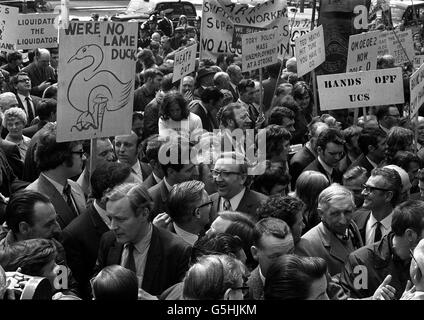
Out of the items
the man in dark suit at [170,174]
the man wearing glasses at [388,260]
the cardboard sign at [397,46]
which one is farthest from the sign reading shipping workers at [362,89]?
the cardboard sign at [397,46]

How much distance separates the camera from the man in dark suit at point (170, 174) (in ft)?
24.2

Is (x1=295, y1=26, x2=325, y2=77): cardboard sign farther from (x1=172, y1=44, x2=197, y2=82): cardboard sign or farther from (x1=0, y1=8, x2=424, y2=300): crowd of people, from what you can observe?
(x1=0, y1=8, x2=424, y2=300): crowd of people

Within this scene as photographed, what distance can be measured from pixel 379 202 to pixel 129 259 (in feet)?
7.47

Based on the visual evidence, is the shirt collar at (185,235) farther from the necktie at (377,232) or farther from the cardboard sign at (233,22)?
the cardboard sign at (233,22)

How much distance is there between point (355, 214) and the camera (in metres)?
7.47

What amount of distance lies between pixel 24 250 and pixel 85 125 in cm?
255

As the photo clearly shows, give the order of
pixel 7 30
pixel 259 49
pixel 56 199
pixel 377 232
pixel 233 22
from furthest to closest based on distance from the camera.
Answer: pixel 7 30 < pixel 233 22 < pixel 259 49 < pixel 377 232 < pixel 56 199

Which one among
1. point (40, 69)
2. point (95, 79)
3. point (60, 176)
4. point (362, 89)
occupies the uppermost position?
point (95, 79)

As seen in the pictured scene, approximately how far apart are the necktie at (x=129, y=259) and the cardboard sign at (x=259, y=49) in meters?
6.99

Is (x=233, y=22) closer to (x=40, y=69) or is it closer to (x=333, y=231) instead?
(x=40, y=69)

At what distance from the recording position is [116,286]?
4504 millimetres

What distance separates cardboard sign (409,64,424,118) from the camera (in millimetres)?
10094

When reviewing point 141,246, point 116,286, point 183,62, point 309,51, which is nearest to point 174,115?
point 183,62

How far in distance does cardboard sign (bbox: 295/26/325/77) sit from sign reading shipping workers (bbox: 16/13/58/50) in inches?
155
